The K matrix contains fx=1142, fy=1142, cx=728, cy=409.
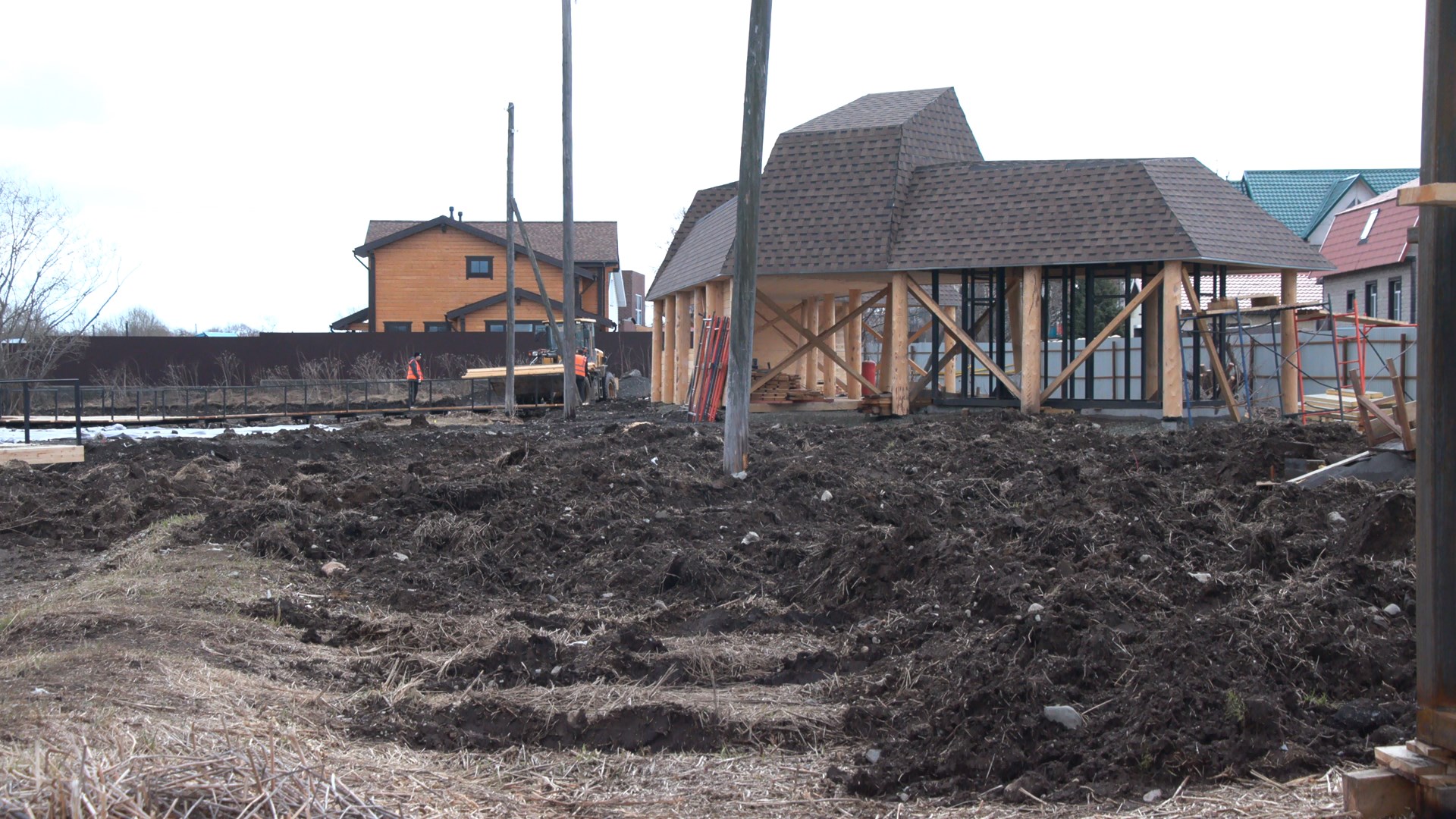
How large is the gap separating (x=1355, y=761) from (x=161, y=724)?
457 cm

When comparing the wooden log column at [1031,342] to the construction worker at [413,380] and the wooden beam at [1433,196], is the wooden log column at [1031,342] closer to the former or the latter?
the wooden beam at [1433,196]

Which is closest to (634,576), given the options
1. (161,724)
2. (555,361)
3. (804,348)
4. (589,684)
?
(589,684)

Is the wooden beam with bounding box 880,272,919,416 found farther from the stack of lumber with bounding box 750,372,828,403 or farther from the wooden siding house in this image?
the wooden siding house

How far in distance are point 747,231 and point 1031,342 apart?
8.93 m

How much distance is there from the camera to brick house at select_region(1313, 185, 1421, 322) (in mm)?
32812

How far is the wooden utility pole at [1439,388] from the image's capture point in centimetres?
351

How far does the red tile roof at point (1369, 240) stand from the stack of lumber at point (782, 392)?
694 inches

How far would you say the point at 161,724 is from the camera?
4.50 m

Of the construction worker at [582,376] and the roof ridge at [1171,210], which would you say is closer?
the roof ridge at [1171,210]

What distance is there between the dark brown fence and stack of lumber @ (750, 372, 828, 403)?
18467mm

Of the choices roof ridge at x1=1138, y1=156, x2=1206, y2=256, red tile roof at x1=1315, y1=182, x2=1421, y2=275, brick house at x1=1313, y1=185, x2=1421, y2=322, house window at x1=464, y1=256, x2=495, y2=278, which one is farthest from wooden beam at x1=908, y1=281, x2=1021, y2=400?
house window at x1=464, y1=256, x2=495, y2=278

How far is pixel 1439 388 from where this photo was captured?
11.6 feet

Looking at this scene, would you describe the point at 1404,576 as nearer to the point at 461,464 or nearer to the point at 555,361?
the point at 461,464

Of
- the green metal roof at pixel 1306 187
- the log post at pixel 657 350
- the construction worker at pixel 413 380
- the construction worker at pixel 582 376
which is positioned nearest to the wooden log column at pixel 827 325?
the log post at pixel 657 350
